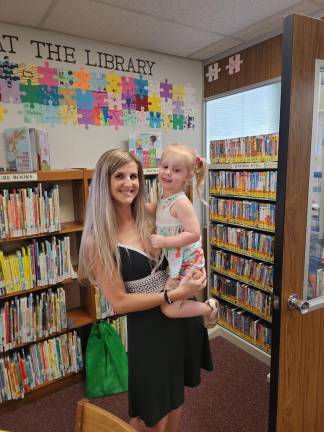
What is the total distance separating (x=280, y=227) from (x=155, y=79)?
2.00 metres

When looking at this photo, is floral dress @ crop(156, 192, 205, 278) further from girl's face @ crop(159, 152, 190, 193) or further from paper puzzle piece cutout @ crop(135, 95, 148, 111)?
paper puzzle piece cutout @ crop(135, 95, 148, 111)

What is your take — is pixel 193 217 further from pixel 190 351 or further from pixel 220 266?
pixel 220 266

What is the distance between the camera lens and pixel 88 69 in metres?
2.33

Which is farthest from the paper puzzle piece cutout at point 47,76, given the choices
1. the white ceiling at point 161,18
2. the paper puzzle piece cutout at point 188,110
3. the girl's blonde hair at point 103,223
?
the girl's blonde hair at point 103,223

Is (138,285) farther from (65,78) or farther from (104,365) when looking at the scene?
(65,78)

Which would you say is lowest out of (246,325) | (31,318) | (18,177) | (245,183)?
(246,325)

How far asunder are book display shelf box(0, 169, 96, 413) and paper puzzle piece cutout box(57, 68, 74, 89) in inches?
25.7

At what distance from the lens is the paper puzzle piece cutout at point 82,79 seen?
2289mm

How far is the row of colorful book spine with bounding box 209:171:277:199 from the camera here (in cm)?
239

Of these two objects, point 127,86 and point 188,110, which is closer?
point 127,86

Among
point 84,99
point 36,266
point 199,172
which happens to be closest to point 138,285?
point 199,172

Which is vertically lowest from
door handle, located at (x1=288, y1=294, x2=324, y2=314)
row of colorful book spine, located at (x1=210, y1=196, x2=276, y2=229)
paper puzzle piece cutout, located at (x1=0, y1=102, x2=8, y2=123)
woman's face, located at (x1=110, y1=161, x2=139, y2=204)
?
door handle, located at (x1=288, y1=294, x2=324, y2=314)

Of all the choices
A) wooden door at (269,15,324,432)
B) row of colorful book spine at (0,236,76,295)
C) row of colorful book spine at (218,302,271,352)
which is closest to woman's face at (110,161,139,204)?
wooden door at (269,15,324,432)

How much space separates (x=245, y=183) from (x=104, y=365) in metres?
1.78
